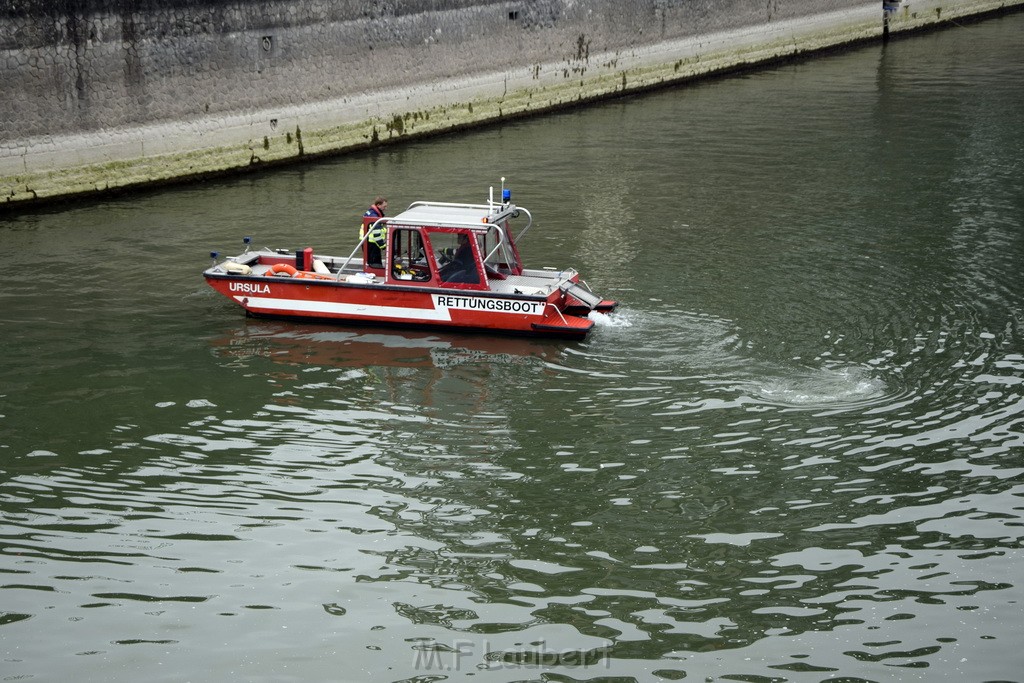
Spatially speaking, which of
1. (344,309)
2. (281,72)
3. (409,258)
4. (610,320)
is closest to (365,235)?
(409,258)

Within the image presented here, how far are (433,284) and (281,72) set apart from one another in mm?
11279

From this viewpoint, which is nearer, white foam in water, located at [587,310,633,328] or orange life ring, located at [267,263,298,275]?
white foam in water, located at [587,310,633,328]

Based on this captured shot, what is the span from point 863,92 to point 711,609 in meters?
25.2

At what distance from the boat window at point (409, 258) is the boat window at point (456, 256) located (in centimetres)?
20

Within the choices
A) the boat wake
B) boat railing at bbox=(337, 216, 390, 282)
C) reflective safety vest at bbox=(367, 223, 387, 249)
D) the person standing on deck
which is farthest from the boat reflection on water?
the boat wake

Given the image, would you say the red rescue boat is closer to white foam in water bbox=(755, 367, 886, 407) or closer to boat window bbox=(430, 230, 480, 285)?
boat window bbox=(430, 230, 480, 285)

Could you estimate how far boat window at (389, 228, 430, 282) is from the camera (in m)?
16.0

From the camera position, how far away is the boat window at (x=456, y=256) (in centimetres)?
1569

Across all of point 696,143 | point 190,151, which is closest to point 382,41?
point 190,151

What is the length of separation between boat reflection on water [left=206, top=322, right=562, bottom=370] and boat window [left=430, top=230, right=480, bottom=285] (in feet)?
2.58

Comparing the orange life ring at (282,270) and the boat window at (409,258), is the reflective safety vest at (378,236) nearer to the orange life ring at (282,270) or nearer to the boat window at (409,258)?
the boat window at (409,258)

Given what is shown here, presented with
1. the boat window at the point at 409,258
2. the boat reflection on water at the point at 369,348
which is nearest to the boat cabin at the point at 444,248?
the boat window at the point at 409,258

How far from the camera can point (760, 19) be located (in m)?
36.6

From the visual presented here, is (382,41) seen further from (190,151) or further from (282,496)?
(282,496)
